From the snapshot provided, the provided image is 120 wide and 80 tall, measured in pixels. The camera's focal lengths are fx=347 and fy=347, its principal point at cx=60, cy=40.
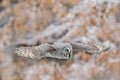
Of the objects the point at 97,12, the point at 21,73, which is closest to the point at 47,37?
the point at 21,73

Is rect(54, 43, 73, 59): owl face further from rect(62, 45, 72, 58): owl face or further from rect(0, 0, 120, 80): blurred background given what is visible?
rect(0, 0, 120, 80): blurred background

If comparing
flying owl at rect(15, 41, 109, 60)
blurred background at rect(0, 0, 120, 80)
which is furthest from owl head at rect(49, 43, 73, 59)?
blurred background at rect(0, 0, 120, 80)

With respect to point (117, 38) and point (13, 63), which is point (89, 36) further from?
point (13, 63)

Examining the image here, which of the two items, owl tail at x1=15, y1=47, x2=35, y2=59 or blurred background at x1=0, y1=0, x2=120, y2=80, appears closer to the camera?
owl tail at x1=15, y1=47, x2=35, y2=59

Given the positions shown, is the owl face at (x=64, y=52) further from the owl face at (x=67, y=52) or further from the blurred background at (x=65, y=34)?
the blurred background at (x=65, y=34)

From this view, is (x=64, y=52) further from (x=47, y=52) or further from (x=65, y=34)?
(x=65, y=34)

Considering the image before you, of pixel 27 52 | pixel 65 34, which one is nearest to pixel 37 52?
pixel 27 52

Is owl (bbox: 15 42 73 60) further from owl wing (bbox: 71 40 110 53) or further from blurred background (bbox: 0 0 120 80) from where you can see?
blurred background (bbox: 0 0 120 80)

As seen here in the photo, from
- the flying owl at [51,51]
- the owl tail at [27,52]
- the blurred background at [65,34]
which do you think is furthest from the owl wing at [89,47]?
the blurred background at [65,34]
